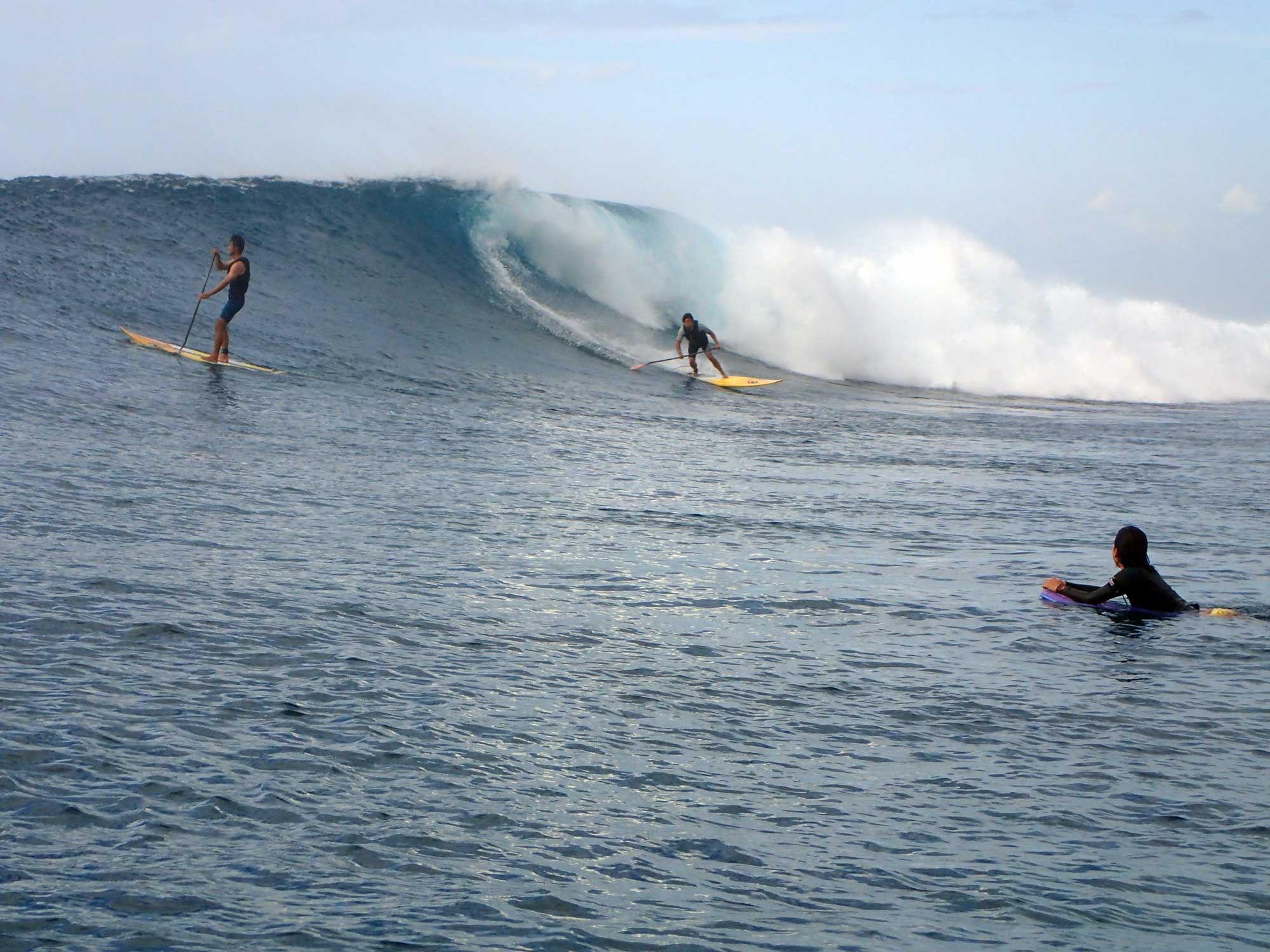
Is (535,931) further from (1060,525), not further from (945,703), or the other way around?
(1060,525)

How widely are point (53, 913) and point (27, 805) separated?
704 mm

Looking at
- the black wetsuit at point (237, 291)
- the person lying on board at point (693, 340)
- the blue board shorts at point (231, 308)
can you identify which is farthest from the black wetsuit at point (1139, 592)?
the person lying on board at point (693, 340)

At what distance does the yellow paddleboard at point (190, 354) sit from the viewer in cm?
1495

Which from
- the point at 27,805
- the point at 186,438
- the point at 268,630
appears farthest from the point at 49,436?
the point at 27,805

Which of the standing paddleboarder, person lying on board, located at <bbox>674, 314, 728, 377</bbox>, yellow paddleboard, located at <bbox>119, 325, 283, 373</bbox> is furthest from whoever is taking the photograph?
person lying on board, located at <bbox>674, 314, 728, 377</bbox>

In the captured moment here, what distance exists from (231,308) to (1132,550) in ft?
36.6

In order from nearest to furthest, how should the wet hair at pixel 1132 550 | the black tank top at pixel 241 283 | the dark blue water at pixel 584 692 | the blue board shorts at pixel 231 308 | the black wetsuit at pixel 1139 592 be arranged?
the dark blue water at pixel 584 692
the black wetsuit at pixel 1139 592
the wet hair at pixel 1132 550
the blue board shorts at pixel 231 308
the black tank top at pixel 241 283

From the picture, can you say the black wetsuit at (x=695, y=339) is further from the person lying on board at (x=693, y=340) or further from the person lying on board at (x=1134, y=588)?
the person lying on board at (x=1134, y=588)

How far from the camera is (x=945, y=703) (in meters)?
5.78

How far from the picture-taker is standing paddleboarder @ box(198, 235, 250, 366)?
49.9ft

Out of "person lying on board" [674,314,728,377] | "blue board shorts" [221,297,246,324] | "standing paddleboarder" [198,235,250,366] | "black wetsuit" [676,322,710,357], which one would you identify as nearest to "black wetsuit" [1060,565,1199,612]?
"standing paddleboarder" [198,235,250,366]

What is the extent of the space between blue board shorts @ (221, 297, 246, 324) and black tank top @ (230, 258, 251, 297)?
0.20 ft

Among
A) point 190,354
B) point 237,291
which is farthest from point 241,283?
point 190,354

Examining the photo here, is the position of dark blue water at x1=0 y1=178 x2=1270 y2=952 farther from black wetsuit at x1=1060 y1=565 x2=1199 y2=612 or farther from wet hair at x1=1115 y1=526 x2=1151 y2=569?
wet hair at x1=1115 y1=526 x2=1151 y2=569
